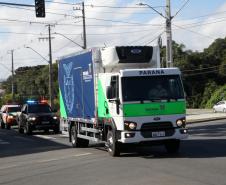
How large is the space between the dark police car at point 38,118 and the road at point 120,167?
1283 centimetres

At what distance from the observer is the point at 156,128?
Result: 54.3 ft

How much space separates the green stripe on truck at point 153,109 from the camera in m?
16.4

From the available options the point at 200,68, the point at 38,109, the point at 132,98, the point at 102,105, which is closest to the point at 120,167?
the point at 132,98

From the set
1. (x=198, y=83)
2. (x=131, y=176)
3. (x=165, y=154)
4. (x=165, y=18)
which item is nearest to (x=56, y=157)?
(x=165, y=154)

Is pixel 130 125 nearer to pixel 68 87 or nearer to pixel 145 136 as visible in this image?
pixel 145 136

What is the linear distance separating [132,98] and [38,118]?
17.5 metres

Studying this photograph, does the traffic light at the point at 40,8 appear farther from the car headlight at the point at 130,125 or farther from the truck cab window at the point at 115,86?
the car headlight at the point at 130,125

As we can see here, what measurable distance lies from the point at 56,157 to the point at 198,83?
8517 cm

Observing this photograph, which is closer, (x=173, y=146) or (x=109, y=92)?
(x=109, y=92)

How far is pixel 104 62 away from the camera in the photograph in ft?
59.6

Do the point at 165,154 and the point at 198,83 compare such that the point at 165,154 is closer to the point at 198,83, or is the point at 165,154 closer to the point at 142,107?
the point at 142,107

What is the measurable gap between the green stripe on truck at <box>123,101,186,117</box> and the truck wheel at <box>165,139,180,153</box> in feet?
3.29

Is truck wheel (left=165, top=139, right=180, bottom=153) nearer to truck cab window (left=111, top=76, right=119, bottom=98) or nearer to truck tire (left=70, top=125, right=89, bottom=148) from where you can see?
truck cab window (left=111, top=76, right=119, bottom=98)

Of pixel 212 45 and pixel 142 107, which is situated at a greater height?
pixel 212 45
